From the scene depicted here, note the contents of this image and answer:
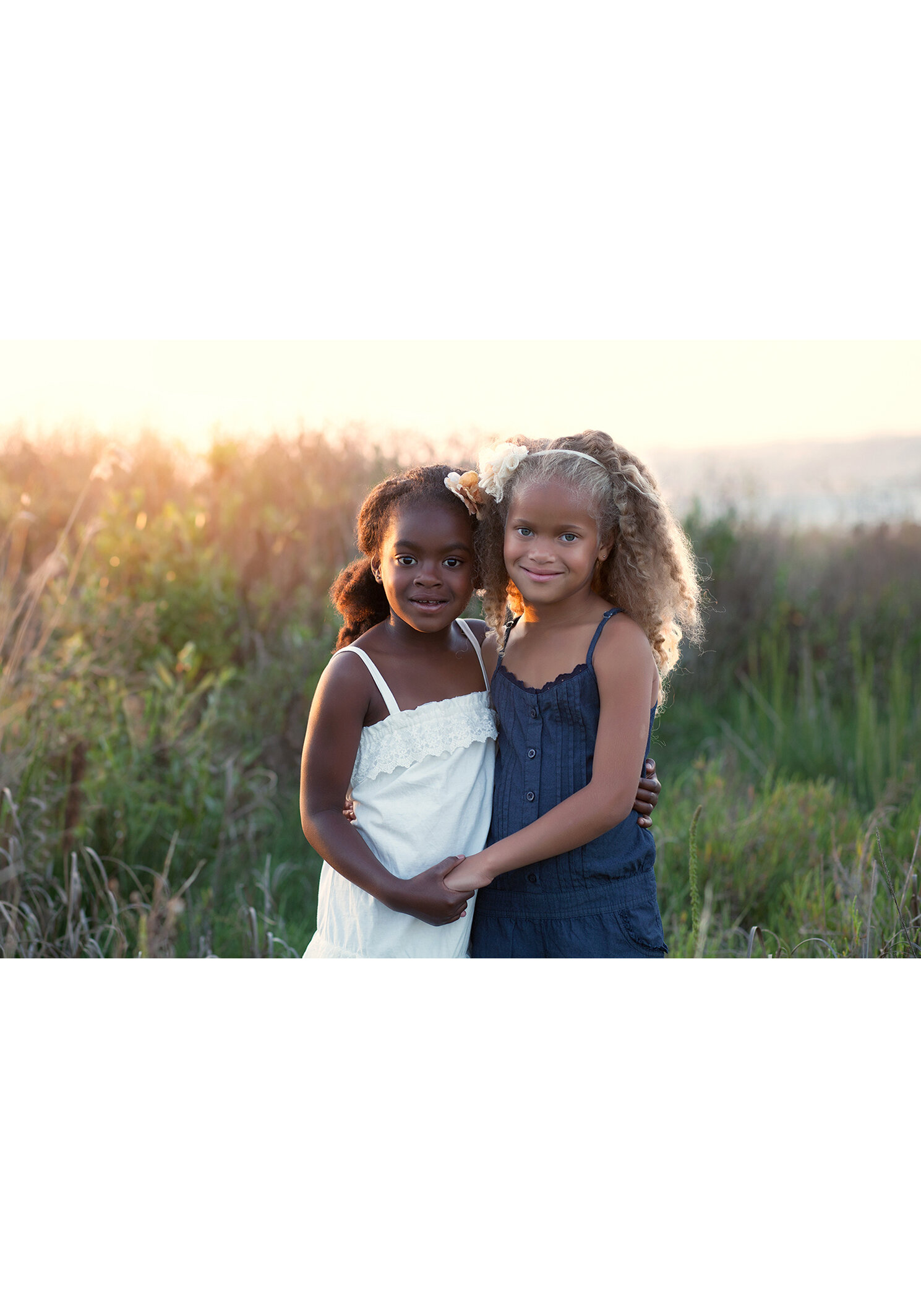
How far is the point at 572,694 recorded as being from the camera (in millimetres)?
2117

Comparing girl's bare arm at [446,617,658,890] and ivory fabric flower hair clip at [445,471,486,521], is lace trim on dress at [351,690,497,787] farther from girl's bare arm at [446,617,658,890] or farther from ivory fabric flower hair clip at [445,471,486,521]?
ivory fabric flower hair clip at [445,471,486,521]

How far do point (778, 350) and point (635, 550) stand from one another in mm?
3879

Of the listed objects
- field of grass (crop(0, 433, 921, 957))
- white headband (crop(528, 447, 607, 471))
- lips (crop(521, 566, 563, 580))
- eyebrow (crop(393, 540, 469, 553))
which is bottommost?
field of grass (crop(0, 433, 921, 957))

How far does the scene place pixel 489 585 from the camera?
228 cm

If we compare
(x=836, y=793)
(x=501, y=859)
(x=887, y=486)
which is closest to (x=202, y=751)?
(x=501, y=859)

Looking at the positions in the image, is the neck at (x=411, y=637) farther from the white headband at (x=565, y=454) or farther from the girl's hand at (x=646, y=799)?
the girl's hand at (x=646, y=799)

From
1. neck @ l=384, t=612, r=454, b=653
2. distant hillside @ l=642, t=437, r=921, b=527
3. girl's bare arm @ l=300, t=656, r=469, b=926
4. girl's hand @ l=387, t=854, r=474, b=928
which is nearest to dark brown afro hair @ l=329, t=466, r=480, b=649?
neck @ l=384, t=612, r=454, b=653

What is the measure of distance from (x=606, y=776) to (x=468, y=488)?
2.16 ft

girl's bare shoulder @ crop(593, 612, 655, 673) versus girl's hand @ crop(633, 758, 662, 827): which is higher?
girl's bare shoulder @ crop(593, 612, 655, 673)

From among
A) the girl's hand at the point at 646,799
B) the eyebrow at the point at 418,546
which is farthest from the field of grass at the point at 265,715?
the eyebrow at the point at 418,546

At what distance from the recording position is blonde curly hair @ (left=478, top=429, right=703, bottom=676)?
2.14 meters

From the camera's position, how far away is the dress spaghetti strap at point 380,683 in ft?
7.03

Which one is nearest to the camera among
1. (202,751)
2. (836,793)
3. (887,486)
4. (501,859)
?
(501,859)

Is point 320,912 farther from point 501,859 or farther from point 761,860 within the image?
point 761,860
